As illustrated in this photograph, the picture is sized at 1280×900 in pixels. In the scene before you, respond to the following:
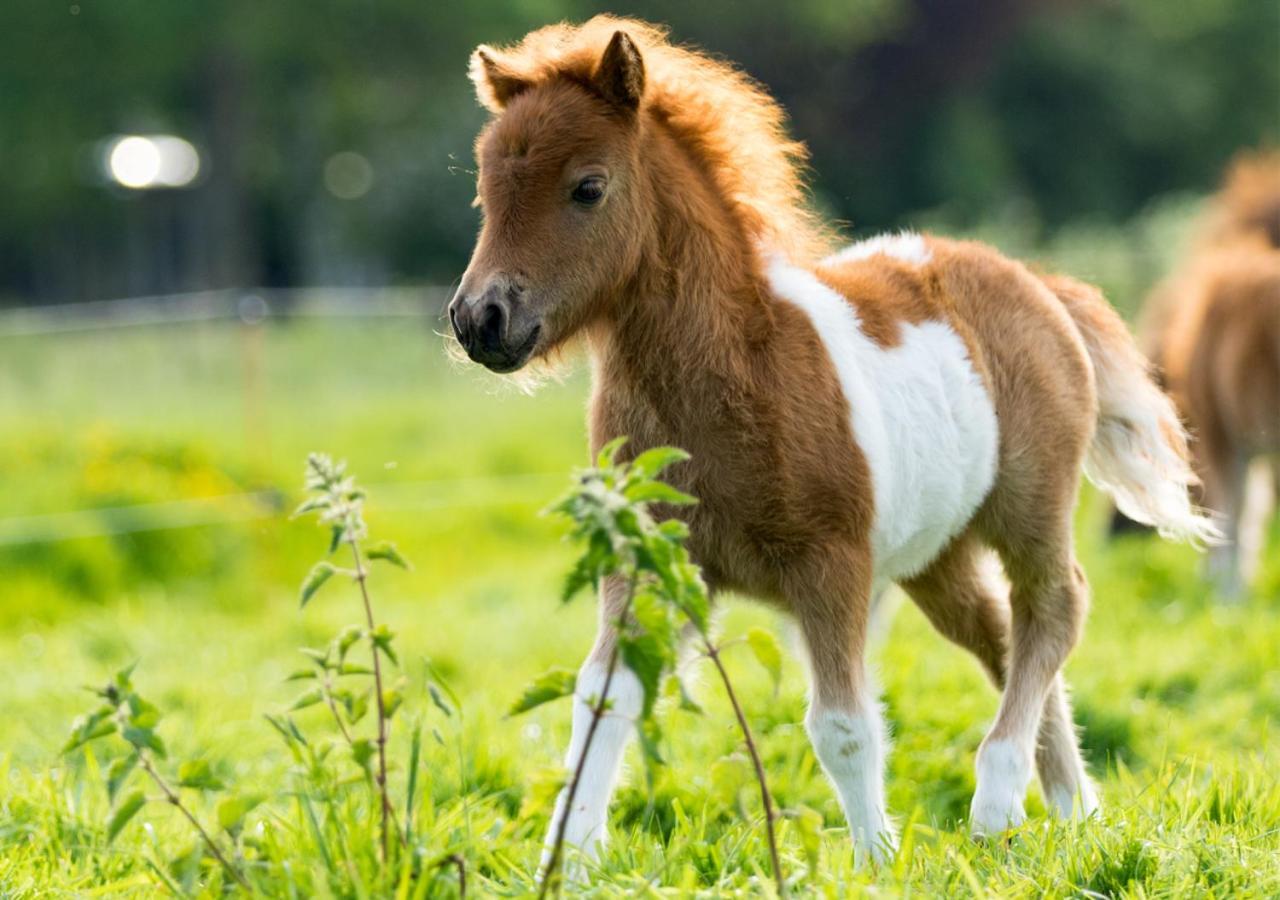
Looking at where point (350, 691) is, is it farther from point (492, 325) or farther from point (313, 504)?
point (492, 325)

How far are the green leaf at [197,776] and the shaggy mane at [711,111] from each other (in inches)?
68.5

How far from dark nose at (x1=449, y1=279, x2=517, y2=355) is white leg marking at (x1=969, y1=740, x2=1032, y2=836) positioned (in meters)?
1.65

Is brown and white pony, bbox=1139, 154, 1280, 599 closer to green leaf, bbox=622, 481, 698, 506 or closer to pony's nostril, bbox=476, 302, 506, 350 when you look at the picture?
pony's nostril, bbox=476, 302, 506, 350

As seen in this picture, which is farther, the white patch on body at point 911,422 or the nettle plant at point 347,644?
the white patch on body at point 911,422

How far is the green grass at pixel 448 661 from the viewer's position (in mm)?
3271

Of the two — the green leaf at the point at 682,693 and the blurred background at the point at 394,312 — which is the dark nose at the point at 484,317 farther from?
the green leaf at the point at 682,693

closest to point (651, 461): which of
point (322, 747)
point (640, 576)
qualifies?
point (640, 576)

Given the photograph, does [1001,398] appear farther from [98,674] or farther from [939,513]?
A: [98,674]

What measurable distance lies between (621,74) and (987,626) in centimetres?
197

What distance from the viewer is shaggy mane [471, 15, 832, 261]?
12.3 feet

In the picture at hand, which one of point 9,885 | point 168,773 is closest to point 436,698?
point 9,885

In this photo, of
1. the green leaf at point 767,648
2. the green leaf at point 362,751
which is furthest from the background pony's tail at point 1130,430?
the green leaf at point 362,751

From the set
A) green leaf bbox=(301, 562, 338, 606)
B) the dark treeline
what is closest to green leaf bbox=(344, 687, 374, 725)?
green leaf bbox=(301, 562, 338, 606)

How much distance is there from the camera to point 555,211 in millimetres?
3506
